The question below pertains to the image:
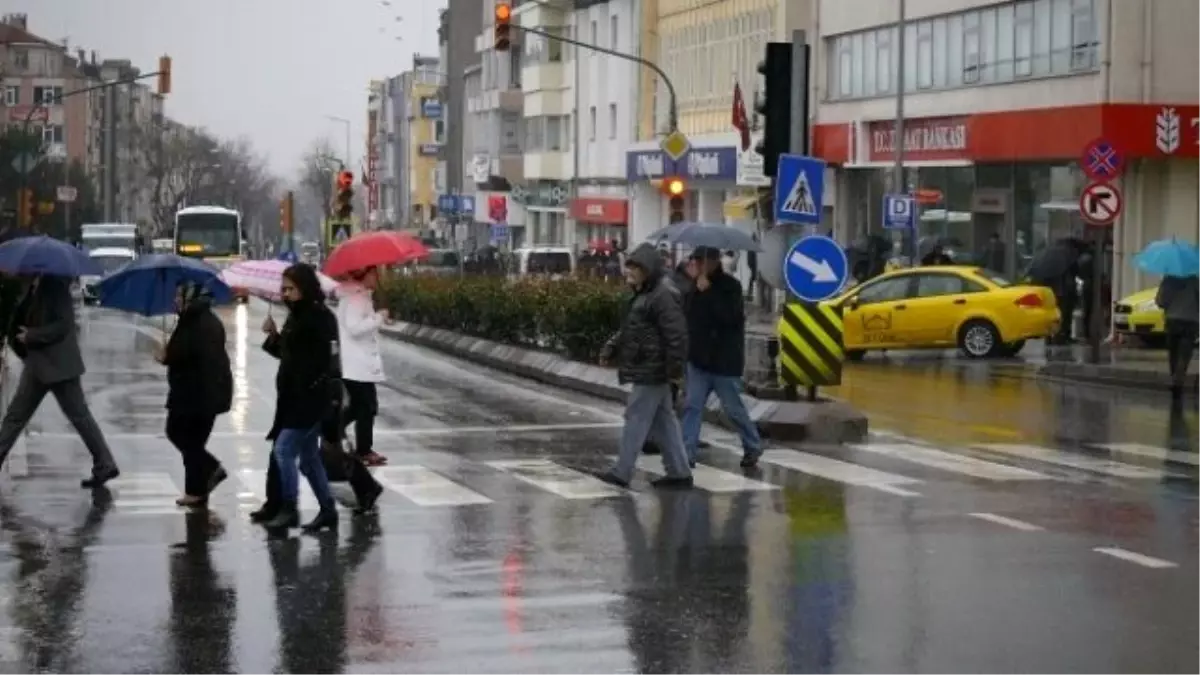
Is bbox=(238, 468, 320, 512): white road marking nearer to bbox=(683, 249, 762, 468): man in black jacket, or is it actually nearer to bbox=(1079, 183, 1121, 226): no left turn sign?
bbox=(683, 249, 762, 468): man in black jacket

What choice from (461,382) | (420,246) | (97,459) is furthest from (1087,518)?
(461,382)

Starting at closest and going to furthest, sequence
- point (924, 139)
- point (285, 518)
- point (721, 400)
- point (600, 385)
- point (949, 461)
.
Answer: point (285, 518)
point (721, 400)
point (949, 461)
point (600, 385)
point (924, 139)

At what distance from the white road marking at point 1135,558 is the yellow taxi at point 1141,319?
23101mm

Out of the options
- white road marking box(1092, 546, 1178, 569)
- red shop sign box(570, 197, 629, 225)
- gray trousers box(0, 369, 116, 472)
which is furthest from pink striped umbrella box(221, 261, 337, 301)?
red shop sign box(570, 197, 629, 225)

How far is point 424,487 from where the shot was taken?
16.6 meters

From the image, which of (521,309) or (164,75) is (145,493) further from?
(164,75)

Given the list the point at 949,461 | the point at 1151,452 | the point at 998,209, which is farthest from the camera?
the point at 998,209

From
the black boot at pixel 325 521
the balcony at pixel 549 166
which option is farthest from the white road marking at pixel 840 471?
the balcony at pixel 549 166

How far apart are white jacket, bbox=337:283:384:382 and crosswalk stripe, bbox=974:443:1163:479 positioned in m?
5.63

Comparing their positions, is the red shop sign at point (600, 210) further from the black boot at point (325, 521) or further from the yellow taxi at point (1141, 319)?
the black boot at point (325, 521)

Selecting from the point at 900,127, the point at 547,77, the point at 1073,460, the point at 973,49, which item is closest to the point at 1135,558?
the point at 1073,460

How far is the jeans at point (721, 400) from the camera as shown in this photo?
1794 cm

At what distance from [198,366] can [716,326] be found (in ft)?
14.5

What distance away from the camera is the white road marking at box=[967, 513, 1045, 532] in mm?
14141
